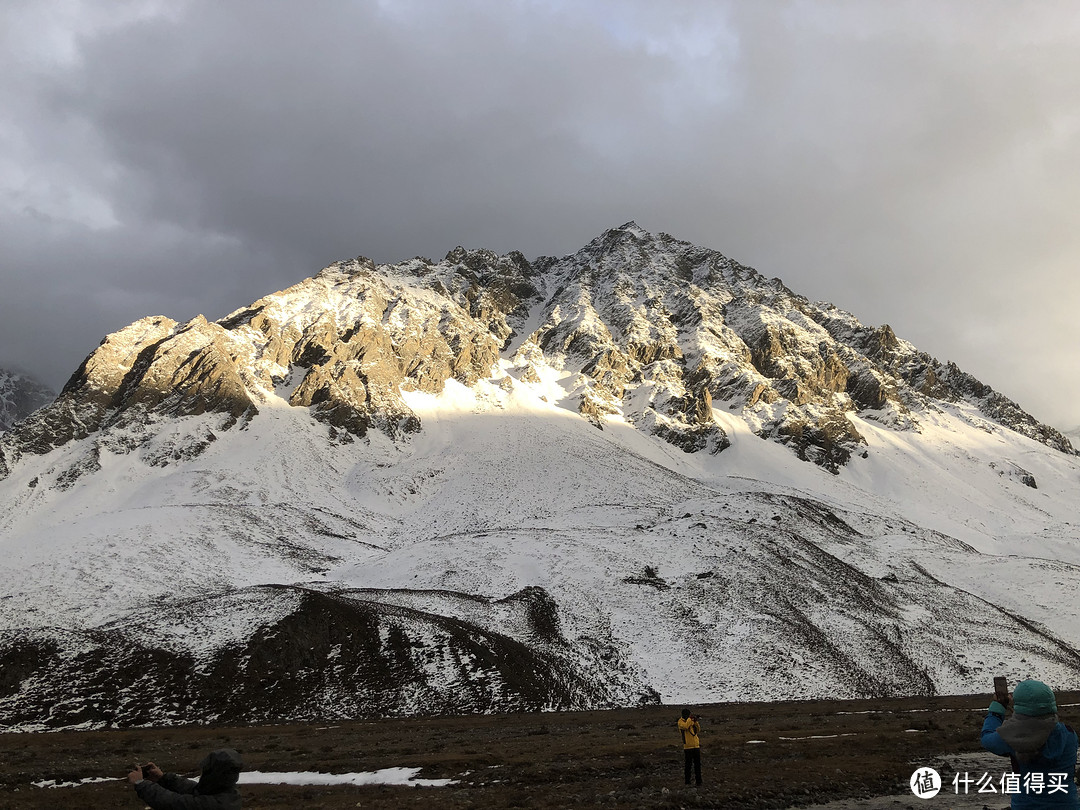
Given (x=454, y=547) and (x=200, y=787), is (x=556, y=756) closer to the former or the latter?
(x=200, y=787)

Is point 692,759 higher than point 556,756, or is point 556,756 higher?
point 692,759

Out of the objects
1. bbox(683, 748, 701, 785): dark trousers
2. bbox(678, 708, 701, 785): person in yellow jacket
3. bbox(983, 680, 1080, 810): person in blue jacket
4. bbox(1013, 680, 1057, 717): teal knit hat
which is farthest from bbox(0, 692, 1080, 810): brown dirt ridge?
bbox(1013, 680, 1057, 717): teal knit hat

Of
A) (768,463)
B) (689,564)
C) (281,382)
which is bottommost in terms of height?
(689,564)

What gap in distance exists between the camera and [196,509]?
97312mm

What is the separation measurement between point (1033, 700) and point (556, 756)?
2354 cm

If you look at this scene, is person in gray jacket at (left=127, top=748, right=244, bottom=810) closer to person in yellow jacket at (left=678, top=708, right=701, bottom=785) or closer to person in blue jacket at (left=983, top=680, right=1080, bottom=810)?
person in blue jacket at (left=983, top=680, right=1080, bottom=810)

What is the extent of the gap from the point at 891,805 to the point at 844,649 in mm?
48809

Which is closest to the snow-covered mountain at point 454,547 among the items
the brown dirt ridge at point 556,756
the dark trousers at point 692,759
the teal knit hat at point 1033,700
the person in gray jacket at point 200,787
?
the brown dirt ridge at point 556,756

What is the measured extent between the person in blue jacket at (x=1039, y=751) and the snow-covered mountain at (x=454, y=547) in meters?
43.7

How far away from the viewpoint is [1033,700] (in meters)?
5.75

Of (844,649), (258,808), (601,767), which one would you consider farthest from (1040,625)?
(258,808)

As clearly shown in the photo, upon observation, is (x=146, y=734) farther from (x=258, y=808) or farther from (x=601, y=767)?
(x=601, y=767)

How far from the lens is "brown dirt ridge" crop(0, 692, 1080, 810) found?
60.6 ft

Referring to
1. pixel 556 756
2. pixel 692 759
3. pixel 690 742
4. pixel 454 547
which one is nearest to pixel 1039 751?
pixel 690 742
